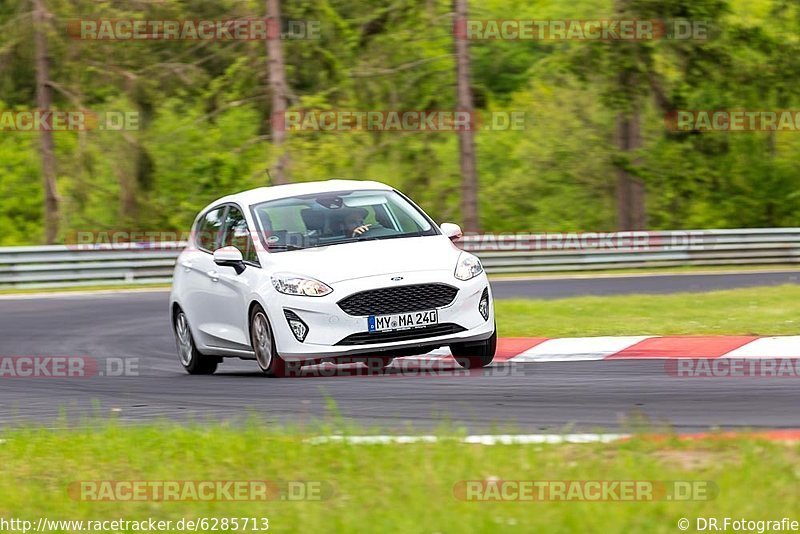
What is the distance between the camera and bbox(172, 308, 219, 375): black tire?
495 inches

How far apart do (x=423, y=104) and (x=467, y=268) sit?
85.8ft

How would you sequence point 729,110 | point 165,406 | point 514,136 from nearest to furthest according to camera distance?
point 165,406 → point 729,110 → point 514,136

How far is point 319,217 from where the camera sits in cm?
1143

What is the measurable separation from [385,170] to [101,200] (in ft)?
32.3

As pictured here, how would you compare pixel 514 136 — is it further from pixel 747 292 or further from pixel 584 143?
pixel 747 292

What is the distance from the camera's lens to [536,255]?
27078mm

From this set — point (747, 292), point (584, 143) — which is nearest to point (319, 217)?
point (747, 292)

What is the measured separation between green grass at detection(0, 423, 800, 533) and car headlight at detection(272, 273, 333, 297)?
2.74 m

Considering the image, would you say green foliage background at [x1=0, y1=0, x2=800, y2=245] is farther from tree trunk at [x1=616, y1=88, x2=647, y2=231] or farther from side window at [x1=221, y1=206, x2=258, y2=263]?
side window at [x1=221, y1=206, x2=258, y2=263]
